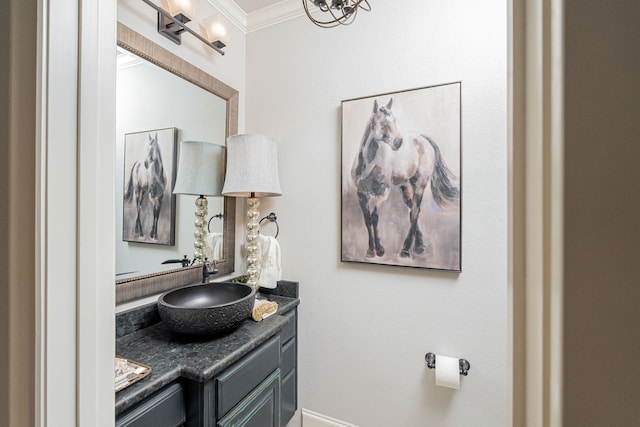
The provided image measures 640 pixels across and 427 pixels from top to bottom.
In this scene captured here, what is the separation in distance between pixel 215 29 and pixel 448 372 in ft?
6.82

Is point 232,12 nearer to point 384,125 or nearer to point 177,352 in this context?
point 384,125

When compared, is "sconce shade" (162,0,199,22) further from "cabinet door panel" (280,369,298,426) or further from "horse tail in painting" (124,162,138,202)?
"cabinet door panel" (280,369,298,426)

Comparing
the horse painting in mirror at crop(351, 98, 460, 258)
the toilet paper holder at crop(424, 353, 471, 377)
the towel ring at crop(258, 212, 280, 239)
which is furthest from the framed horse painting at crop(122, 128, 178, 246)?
the toilet paper holder at crop(424, 353, 471, 377)

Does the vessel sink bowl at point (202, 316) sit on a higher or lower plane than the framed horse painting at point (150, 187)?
lower

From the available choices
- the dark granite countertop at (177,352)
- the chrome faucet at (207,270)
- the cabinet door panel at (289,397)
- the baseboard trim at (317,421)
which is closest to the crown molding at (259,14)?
the chrome faucet at (207,270)

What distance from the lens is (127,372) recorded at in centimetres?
83

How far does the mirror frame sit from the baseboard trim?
3.12 feet

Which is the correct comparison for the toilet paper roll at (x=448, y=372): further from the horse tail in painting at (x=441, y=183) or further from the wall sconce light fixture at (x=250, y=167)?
the wall sconce light fixture at (x=250, y=167)

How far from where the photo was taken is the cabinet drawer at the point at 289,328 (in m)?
1.49

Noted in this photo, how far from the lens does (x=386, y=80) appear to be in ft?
4.68
